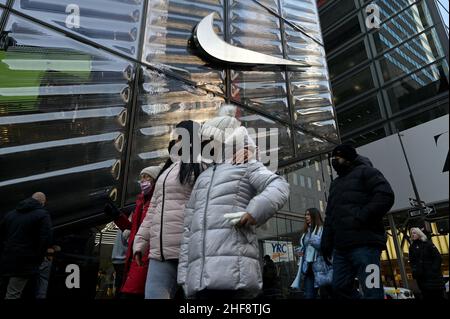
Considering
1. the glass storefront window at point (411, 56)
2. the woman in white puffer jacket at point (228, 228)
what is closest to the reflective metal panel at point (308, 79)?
the glass storefront window at point (411, 56)

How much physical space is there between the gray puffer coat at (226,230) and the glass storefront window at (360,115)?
14151mm

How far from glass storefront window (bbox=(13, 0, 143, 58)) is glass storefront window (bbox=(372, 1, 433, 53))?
11835 mm

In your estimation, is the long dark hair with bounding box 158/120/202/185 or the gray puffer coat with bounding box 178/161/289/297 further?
the long dark hair with bounding box 158/120/202/185

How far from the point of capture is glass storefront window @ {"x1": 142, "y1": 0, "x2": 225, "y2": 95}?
20.5 ft

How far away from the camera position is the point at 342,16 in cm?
1844

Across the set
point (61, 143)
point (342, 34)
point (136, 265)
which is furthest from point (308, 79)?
point (342, 34)

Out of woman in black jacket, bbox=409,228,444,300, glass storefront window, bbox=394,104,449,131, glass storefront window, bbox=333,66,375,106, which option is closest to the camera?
woman in black jacket, bbox=409,228,444,300

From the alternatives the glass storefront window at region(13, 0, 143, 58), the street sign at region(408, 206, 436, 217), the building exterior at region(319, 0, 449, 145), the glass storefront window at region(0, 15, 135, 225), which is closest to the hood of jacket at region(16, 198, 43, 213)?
the glass storefront window at region(0, 15, 135, 225)

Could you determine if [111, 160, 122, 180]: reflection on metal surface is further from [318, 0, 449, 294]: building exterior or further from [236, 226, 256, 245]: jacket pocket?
[318, 0, 449, 294]: building exterior

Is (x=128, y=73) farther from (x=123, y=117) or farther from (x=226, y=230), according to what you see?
(x=226, y=230)

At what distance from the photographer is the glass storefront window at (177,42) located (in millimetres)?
6254

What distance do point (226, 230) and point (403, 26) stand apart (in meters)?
15.7
